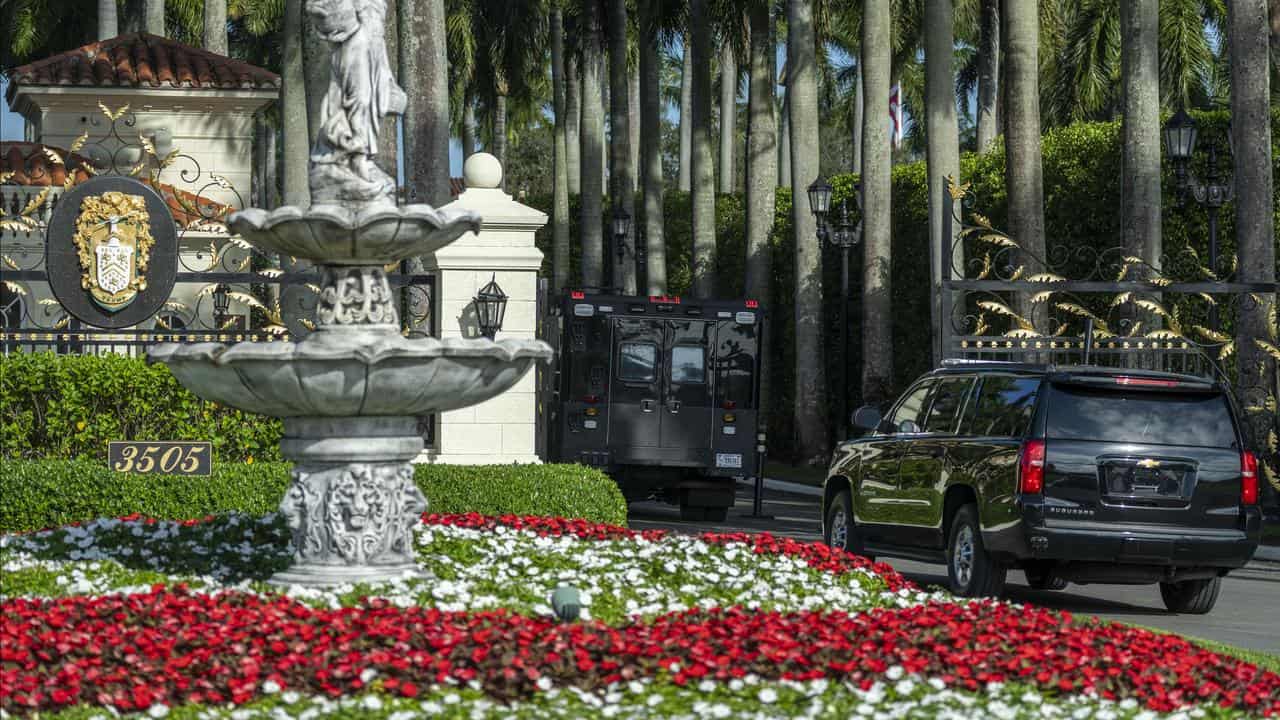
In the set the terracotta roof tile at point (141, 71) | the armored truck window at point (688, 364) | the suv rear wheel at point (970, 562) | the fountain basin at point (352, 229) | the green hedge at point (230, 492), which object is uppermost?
the terracotta roof tile at point (141, 71)

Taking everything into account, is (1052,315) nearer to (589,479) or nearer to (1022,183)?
(1022,183)

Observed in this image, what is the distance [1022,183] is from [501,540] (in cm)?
1463

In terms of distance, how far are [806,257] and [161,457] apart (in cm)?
2175

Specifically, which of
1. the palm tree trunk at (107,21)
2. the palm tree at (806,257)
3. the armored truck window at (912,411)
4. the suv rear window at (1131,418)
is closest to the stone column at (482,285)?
the armored truck window at (912,411)

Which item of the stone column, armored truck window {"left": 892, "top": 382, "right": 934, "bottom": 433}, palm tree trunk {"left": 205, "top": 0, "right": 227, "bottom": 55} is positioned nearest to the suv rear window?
armored truck window {"left": 892, "top": 382, "right": 934, "bottom": 433}

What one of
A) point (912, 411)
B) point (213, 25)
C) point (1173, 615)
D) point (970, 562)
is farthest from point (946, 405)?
point (213, 25)

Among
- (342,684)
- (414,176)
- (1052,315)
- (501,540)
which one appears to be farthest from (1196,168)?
(342,684)

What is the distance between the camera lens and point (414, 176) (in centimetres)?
2219

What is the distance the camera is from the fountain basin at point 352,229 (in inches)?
409

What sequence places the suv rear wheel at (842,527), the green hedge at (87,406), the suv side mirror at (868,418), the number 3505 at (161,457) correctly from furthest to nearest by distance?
the suv rear wheel at (842,527)
the suv side mirror at (868,418)
the green hedge at (87,406)
the number 3505 at (161,457)

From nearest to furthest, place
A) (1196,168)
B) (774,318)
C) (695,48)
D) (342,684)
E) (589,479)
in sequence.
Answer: (342,684)
(589,479)
(1196,168)
(695,48)
(774,318)

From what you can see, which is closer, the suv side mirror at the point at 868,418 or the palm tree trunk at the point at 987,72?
the suv side mirror at the point at 868,418

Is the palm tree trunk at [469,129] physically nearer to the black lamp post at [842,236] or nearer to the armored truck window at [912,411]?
the black lamp post at [842,236]

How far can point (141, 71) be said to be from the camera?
34000 millimetres
